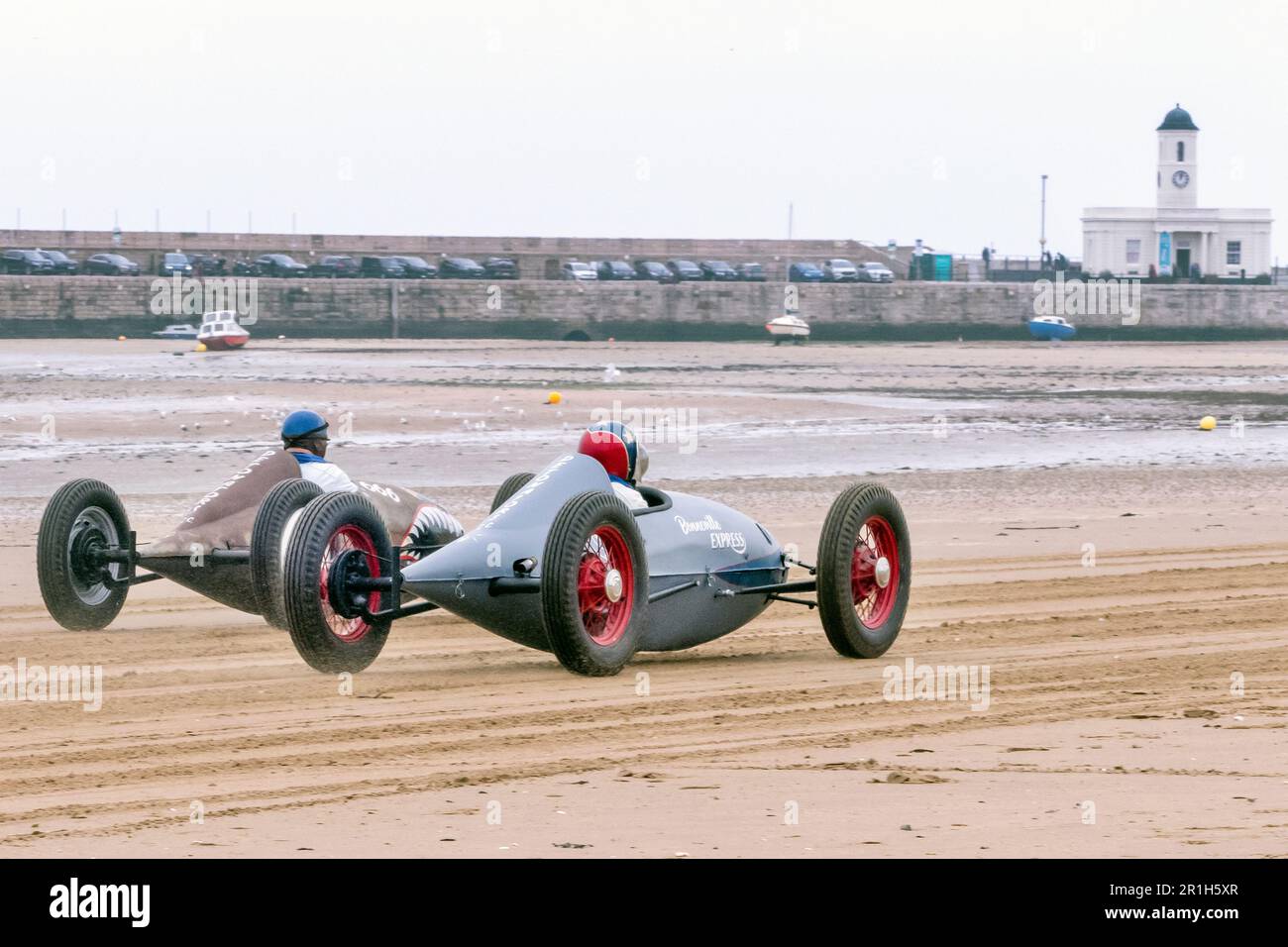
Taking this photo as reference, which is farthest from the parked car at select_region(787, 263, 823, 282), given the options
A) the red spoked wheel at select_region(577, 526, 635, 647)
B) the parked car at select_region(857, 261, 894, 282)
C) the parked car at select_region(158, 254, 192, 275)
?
the red spoked wheel at select_region(577, 526, 635, 647)

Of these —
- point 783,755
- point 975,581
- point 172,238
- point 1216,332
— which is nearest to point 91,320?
point 172,238

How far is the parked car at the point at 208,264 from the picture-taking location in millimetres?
82500

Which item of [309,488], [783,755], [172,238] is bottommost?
[783,755]

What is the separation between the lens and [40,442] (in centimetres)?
2797

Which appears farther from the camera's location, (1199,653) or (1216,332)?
(1216,332)

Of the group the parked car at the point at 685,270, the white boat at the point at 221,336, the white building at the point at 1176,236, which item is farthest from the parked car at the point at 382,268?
the white building at the point at 1176,236

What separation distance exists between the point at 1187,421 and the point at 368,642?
25.1 metres

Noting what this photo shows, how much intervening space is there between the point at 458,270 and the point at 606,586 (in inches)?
2893

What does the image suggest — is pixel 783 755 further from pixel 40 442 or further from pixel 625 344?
pixel 625 344

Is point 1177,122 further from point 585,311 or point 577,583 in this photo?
point 577,583

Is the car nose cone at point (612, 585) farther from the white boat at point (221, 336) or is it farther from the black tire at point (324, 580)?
the white boat at point (221, 336)

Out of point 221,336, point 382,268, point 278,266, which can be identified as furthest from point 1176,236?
point 221,336

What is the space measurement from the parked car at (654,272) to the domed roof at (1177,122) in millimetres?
37209

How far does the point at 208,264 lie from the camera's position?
83688 mm
